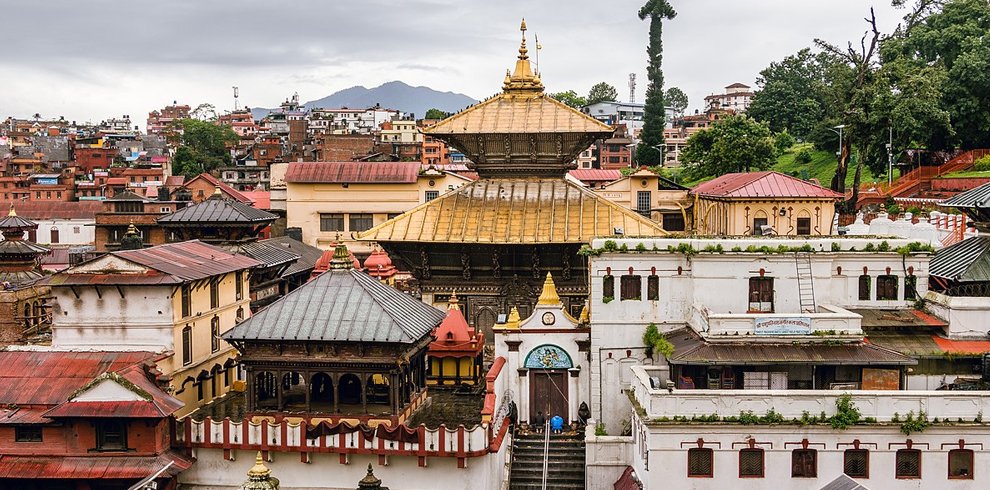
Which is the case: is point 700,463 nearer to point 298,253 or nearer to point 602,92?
point 298,253

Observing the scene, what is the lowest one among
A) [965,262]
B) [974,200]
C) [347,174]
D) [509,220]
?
[965,262]

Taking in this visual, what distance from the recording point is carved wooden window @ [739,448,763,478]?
26234 mm

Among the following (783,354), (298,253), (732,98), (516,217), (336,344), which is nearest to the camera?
(783,354)

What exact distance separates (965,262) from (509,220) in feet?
53.1

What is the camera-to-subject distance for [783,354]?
27.7 meters

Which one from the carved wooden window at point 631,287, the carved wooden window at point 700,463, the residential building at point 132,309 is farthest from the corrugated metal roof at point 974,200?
the residential building at point 132,309

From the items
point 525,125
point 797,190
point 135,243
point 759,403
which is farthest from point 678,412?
point 797,190

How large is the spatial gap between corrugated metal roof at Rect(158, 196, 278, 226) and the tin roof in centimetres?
2441

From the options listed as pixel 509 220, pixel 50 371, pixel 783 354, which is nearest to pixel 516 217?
pixel 509 220

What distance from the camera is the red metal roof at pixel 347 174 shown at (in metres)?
70.3

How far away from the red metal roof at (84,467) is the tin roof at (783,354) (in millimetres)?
14924

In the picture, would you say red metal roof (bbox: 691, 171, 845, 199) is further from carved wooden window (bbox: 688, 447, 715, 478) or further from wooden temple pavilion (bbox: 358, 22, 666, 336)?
carved wooden window (bbox: 688, 447, 715, 478)

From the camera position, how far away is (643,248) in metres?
30.4

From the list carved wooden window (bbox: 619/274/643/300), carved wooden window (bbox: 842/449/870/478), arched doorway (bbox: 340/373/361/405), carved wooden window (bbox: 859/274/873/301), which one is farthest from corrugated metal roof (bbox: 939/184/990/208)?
arched doorway (bbox: 340/373/361/405)
